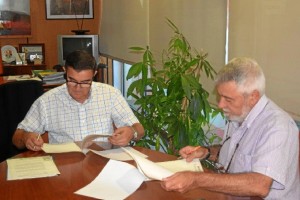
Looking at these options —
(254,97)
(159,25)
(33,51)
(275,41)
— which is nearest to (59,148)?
(254,97)

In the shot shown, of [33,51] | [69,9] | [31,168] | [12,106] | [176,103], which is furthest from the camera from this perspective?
[69,9]

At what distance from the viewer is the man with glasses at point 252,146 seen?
159 cm

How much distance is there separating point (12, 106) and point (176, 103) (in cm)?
126

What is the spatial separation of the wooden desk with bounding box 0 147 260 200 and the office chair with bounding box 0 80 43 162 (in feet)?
3.29

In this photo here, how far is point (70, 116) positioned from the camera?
2.54 m

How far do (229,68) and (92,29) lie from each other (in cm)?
567

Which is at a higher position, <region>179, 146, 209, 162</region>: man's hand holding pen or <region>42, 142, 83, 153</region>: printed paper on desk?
<region>179, 146, 209, 162</region>: man's hand holding pen

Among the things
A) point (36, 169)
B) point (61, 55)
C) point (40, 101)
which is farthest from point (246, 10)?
point (61, 55)

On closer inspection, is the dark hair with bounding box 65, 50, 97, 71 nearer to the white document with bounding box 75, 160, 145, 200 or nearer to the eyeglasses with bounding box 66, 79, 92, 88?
the eyeglasses with bounding box 66, 79, 92, 88

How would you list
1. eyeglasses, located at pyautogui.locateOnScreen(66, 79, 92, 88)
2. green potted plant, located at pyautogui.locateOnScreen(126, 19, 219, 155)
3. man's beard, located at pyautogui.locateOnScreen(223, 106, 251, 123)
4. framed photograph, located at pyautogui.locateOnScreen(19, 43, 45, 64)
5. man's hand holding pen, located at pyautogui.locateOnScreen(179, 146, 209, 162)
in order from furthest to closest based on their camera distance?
framed photograph, located at pyautogui.locateOnScreen(19, 43, 45, 64)
green potted plant, located at pyautogui.locateOnScreen(126, 19, 219, 155)
eyeglasses, located at pyautogui.locateOnScreen(66, 79, 92, 88)
man's hand holding pen, located at pyautogui.locateOnScreen(179, 146, 209, 162)
man's beard, located at pyautogui.locateOnScreen(223, 106, 251, 123)

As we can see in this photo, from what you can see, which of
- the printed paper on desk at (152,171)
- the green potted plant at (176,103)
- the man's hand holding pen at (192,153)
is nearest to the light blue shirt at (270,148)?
the man's hand holding pen at (192,153)

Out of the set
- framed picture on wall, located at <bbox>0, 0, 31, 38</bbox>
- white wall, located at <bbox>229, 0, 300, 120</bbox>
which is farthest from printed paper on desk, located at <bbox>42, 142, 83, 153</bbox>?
framed picture on wall, located at <bbox>0, 0, 31, 38</bbox>

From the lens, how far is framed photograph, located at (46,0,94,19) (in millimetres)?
6891

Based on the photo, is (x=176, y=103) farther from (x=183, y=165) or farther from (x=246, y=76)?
(x=246, y=76)
